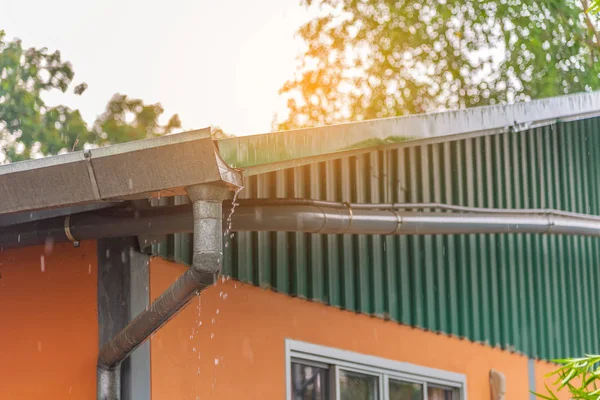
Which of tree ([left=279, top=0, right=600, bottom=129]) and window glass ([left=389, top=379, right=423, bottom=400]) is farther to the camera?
tree ([left=279, top=0, right=600, bottom=129])

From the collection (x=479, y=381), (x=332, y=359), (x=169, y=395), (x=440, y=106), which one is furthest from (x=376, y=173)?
(x=440, y=106)

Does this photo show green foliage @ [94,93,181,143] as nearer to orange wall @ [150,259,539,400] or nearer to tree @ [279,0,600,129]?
tree @ [279,0,600,129]

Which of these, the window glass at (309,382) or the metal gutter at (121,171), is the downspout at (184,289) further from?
the window glass at (309,382)

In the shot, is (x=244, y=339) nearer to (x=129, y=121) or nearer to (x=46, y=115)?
(x=46, y=115)

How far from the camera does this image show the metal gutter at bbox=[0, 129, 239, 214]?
3.62m

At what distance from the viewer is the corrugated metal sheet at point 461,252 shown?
6.18m

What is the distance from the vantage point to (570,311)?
9039 mm

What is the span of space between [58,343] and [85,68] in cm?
2982

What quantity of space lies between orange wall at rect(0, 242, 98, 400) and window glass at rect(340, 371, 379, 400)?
204 centimetres

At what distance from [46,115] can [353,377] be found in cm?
2329

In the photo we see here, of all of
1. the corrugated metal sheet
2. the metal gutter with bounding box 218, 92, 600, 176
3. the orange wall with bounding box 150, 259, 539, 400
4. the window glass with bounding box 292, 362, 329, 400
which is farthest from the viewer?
the corrugated metal sheet

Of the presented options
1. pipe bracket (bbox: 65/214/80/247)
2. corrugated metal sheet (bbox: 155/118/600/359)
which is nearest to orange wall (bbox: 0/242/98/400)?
pipe bracket (bbox: 65/214/80/247)

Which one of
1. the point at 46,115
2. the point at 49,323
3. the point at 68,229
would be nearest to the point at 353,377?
the point at 49,323

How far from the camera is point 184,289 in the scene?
4141mm
